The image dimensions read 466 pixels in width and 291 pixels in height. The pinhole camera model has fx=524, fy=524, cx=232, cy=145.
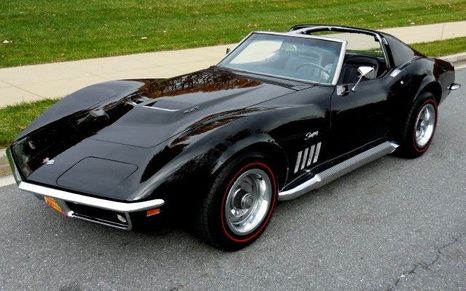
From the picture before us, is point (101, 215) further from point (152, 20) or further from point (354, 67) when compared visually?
point (152, 20)

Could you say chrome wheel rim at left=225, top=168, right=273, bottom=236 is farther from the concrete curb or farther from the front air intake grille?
the concrete curb

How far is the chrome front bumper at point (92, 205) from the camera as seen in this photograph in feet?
9.50

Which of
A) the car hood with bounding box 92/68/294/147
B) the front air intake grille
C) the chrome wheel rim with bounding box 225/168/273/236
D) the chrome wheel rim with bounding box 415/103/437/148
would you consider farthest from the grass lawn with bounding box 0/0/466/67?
the chrome wheel rim with bounding box 225/168/273/236

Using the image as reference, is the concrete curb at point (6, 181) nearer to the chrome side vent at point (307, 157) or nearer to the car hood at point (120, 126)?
the car hood at point (120, 126)

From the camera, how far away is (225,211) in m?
3.27

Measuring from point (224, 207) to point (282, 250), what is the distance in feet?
1.89

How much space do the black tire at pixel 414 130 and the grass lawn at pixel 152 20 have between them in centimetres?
618

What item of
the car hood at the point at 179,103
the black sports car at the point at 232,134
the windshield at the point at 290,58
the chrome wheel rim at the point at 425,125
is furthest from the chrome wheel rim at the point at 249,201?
the chrome wheel rim at the point at 425,125

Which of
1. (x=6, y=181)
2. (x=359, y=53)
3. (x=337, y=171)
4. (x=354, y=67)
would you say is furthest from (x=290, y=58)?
(x=6, y=181)

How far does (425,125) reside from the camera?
548cm

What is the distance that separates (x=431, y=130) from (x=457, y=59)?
5.86 m

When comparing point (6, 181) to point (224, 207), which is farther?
point (6, 181)

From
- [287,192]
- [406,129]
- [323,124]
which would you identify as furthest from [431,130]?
[287,192]

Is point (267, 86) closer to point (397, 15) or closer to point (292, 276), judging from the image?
point (292, 276)
